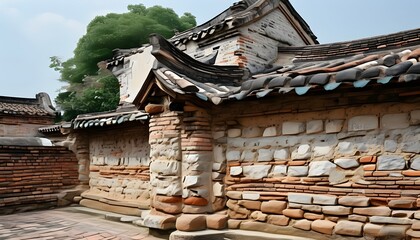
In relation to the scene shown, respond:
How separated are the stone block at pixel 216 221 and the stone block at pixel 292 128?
157cm

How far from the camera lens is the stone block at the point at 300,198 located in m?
4.42

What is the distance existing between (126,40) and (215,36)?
13.9 m

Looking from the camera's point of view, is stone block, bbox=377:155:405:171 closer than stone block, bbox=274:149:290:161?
Yes

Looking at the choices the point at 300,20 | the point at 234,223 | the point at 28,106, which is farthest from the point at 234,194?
the point at 28,106

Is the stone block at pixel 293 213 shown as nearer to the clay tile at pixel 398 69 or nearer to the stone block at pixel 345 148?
the stone block at pixel 345 148

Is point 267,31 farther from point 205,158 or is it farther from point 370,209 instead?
point 370,209

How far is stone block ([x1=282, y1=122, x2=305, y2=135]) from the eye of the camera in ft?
15.2

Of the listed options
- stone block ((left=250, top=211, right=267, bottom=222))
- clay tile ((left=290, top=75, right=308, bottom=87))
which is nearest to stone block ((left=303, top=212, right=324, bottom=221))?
stone block ((left=250, top=211, right=267, bottom=222))

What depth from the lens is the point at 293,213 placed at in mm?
4512

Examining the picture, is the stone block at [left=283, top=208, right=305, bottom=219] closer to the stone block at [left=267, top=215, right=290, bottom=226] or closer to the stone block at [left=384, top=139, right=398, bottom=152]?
the stone block at [left=267, top=215, right=290, bottom=226]

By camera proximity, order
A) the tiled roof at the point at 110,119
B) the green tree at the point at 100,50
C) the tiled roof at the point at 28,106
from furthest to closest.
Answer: the green tree at the point at 100,50 → the tiled roof at the point at 28,106 → the tiled roof at the point at 110,119

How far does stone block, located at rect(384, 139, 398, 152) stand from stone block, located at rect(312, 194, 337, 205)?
A: 85cm

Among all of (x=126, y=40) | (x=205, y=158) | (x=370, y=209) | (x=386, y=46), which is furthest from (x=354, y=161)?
(x=126, y=40)

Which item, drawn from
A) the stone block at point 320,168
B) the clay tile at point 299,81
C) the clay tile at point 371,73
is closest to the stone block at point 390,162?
the stone block at point 320,168
